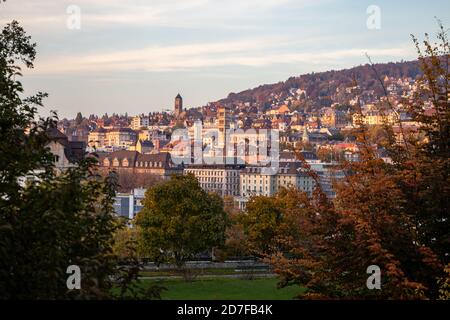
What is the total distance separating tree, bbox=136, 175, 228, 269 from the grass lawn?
1.57m

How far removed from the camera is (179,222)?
27172mm

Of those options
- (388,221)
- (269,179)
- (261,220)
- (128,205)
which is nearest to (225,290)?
(261,220)

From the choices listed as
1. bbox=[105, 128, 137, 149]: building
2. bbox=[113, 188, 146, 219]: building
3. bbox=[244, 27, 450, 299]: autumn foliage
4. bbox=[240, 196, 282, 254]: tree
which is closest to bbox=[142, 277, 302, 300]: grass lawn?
bbox=[240, 196, 282, 254]: tree

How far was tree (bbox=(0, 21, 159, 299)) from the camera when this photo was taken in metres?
6.05

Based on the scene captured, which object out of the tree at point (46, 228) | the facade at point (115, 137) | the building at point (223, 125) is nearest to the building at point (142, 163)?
the building at point (223, 125)

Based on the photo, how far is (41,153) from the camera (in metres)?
7.31

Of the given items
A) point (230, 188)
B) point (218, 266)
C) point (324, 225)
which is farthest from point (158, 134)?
point (324, 225)

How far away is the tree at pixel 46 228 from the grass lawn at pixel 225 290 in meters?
12.7

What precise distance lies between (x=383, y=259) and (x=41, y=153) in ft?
10.1

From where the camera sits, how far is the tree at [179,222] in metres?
27.2

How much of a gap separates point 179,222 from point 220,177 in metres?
93.8

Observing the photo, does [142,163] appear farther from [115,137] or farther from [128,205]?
[115,137]

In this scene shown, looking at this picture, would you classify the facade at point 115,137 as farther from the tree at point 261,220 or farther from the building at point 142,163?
the tree at point 261,220
